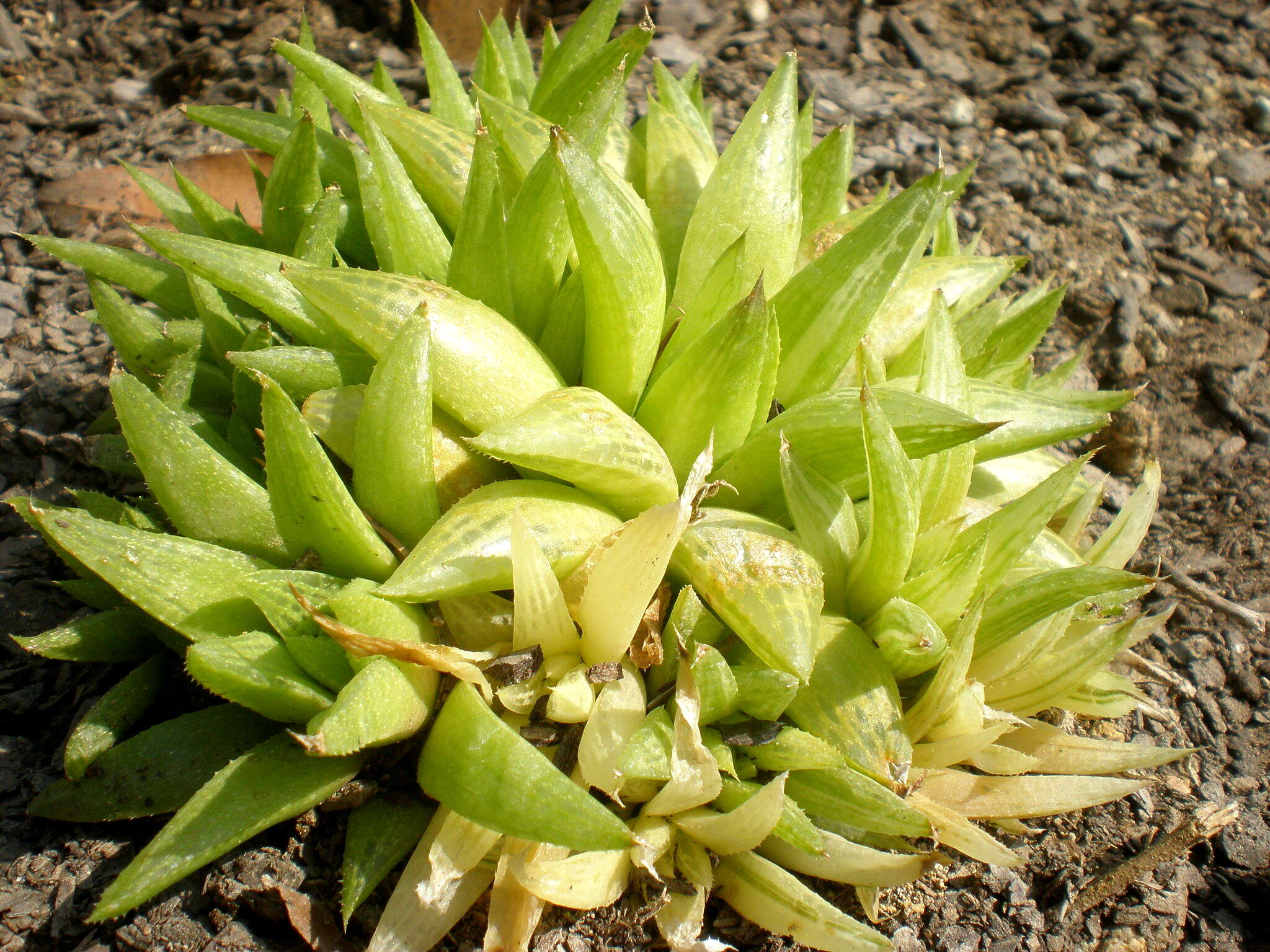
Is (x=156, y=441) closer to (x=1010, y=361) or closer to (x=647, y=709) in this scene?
(x=647, y=709)

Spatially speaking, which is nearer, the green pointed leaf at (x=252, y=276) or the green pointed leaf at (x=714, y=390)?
the green pointed leaf at (x=714, y=390)

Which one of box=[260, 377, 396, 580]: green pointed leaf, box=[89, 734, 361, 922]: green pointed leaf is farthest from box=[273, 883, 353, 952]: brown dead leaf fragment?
box=[260, 377, 396, 580]: green pointed leaf

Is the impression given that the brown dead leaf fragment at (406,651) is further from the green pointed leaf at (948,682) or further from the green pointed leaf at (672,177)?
the green pointed leaf at (672,177)

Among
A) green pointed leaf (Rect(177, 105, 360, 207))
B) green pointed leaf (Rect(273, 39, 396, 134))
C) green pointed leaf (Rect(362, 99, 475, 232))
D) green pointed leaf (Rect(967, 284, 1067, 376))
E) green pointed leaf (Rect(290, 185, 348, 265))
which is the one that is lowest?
green pointed leaf (Rect(967, 284, 1067, 376))

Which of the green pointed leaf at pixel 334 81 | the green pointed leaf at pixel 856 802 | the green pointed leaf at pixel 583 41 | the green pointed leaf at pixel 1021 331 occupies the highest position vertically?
the green pointed leaf at pixel 583 41

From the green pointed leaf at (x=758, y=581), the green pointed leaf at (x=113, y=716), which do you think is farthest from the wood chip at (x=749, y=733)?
the green pointed leaf at (x=113, y=716)

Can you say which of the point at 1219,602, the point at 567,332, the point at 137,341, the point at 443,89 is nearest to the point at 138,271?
the point at 137,341

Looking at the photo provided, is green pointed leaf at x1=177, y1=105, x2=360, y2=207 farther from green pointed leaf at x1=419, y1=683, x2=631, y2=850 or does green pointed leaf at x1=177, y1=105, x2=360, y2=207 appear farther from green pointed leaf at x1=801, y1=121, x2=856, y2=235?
green pointed leaf at x1=419, y1=683, x2=631, y2=850
